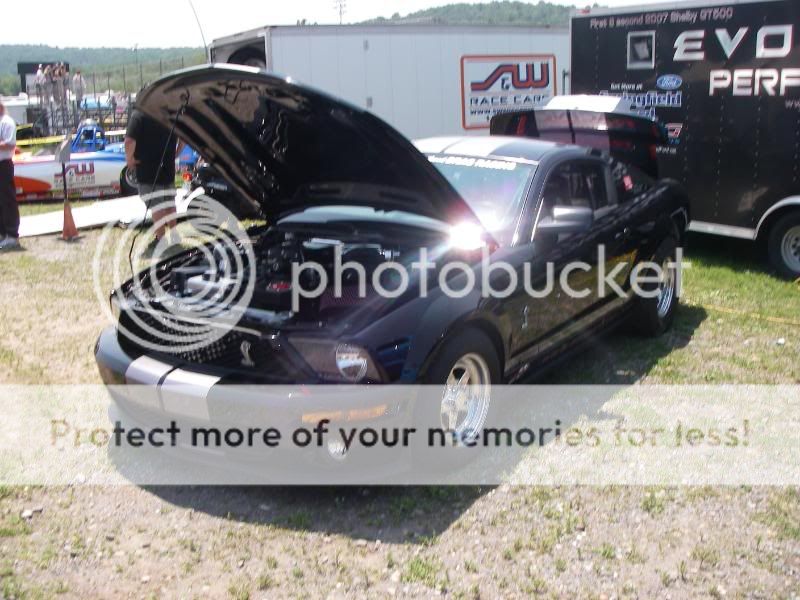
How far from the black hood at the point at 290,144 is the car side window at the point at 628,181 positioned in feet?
6.41

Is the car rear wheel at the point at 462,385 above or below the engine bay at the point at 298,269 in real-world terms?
below

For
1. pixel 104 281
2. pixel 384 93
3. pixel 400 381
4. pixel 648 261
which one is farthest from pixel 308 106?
pixel 384 93

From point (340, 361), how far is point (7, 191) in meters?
8.01

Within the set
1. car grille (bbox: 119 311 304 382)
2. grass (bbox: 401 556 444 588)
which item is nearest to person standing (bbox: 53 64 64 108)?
car grille (bbox: 119 311 304 382)

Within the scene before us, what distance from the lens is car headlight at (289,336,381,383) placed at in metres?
3.66

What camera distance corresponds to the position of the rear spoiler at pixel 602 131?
21.9 feet

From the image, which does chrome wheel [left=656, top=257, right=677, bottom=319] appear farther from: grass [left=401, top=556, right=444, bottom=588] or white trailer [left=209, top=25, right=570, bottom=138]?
white trailer [left=209, top=25, right=570, bottom=138]

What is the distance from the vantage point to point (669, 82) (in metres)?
8.70

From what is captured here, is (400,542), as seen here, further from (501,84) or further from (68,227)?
(501,84)

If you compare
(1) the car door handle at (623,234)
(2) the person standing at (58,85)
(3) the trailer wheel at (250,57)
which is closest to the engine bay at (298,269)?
(1) the car door handle at (623,234)

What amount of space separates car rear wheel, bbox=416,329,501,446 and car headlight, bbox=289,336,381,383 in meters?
0.31

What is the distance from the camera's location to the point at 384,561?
11.3 ft

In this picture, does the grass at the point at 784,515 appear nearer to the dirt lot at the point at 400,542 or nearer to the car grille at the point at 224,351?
the dirt lot at the point at 400,542

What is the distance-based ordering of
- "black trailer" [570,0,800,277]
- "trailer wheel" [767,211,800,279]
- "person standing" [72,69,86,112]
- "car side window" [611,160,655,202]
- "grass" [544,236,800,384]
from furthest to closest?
1. "person standing" [72,69,86,112]
2. "trailer wheel" [767,211,800,279]
3. "black trailer" [570,0,800,277]
4. "car side window" [611,160,655,202]
5. "grass" [544,236,800,384]
